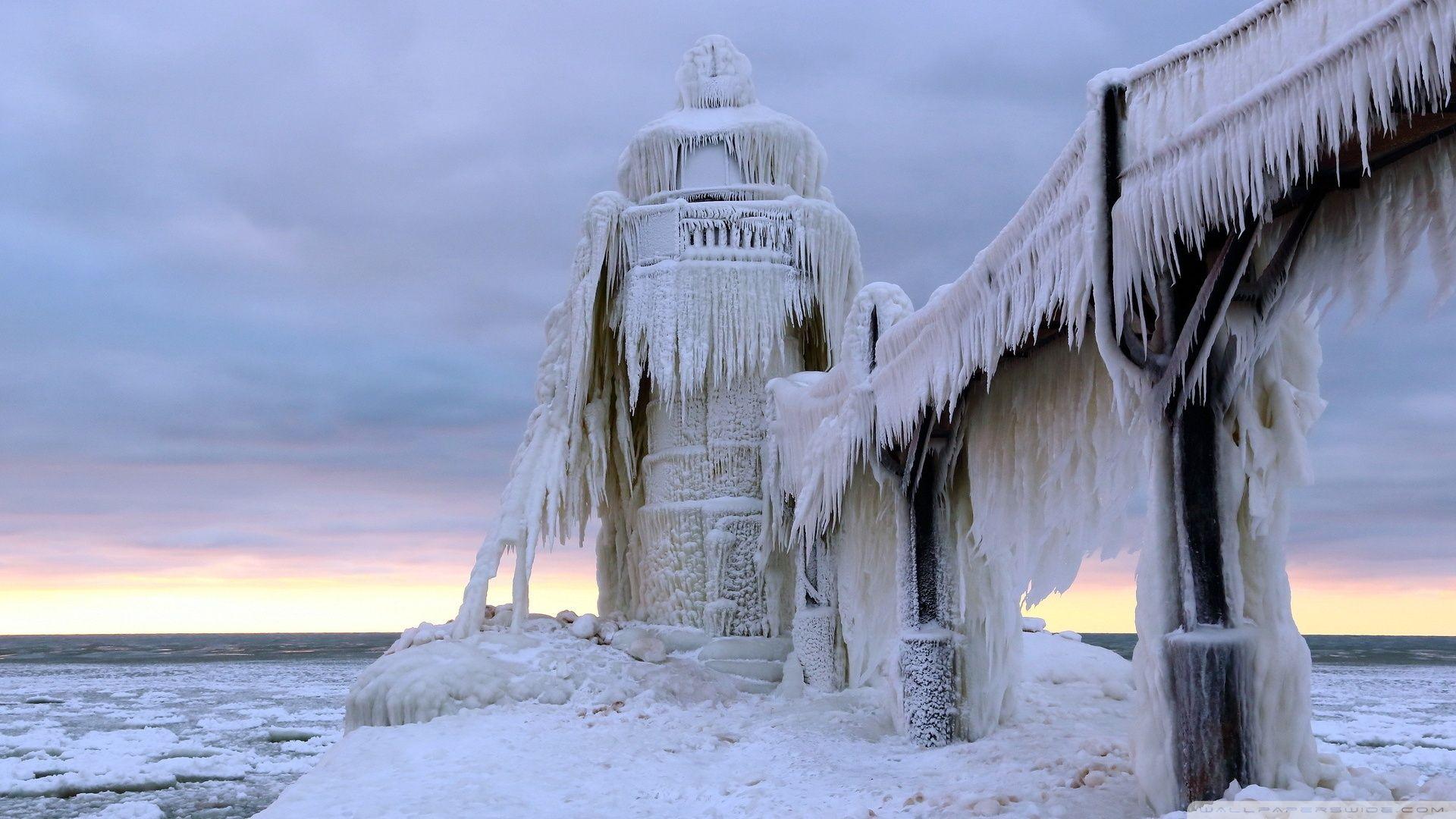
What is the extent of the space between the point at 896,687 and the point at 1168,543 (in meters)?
4.29

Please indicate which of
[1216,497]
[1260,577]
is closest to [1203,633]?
[1260,577]

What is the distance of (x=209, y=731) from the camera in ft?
64.3

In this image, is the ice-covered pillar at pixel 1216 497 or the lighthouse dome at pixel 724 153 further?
the lighthouse dome at pixel 724 153

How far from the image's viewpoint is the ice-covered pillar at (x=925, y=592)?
8750mm

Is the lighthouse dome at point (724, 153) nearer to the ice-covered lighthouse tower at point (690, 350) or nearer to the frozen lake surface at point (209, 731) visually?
the ice-covered lighthouse tower at point (690, 350)

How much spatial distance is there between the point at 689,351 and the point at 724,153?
2622 millimetres

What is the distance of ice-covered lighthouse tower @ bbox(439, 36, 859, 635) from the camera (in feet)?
42.7

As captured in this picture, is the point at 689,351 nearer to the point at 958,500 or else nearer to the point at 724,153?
the point at 724,153

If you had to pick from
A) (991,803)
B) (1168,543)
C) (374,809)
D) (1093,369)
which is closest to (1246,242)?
(1168,543)

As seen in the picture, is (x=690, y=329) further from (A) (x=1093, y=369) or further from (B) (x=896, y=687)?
(A) (x=1093, y=369)

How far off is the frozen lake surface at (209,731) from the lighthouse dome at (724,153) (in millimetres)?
8544

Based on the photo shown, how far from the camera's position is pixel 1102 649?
44.0ft

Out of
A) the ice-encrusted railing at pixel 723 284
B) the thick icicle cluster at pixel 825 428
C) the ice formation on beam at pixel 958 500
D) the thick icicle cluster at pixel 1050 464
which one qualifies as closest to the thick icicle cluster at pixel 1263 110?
the ice formation on beam at pixel 958 500

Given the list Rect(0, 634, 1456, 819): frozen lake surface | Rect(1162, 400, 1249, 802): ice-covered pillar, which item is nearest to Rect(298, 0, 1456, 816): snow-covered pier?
Rect(1162, 400, 1249, 802): ice-covered pillar
